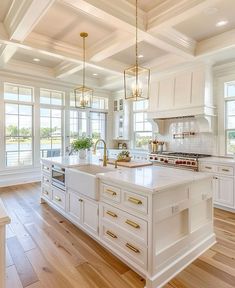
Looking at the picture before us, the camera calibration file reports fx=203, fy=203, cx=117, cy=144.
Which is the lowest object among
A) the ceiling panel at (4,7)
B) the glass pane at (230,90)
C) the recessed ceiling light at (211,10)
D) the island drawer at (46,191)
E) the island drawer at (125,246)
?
the island drawer at (125,246)

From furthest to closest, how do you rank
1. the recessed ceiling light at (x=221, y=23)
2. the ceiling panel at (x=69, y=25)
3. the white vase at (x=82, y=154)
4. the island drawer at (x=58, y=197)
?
the white vase at (x=82, y=154), the island drawer at (x=58, y=197), the recessed ceiling light at (x=221, y=23), the ceiling panel at (x=69, y=25)

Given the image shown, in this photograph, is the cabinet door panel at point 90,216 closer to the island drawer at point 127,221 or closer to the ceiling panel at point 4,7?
the island drawer at point 127,221

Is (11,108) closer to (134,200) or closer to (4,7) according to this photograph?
(4,7)

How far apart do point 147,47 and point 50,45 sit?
71.9 inches

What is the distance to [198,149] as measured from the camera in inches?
185

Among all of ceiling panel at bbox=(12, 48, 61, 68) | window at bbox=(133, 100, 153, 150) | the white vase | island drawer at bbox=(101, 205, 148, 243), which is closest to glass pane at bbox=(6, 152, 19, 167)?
ceiling panel at bbox=(12, 48, 61, 68)

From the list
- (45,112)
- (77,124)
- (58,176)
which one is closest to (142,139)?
(77,124)

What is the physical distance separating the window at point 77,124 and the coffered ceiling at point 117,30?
6.56 feet

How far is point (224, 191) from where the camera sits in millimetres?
3660

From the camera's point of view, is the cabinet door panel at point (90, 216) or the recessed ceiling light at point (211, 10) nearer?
the cabinet door panel at point (90, 216)

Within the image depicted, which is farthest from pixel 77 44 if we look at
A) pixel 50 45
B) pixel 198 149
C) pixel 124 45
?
pixel 198 149

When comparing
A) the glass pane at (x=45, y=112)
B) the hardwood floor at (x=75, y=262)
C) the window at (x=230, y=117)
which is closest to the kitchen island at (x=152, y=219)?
the hardwood floor at (x=75, y=262)

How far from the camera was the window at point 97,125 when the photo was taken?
685cm

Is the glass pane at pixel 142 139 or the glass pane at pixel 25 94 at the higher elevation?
the glass pane at pixel 25 94
